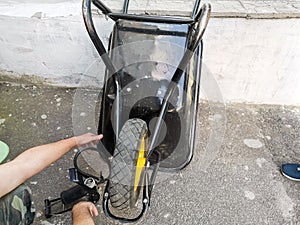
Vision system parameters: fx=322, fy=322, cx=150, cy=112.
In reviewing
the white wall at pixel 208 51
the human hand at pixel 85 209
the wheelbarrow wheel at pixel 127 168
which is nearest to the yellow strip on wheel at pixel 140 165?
the wheelbarrow wheel at pixel 127 168

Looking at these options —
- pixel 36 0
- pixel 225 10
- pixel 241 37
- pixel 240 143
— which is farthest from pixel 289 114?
pixel 36 0

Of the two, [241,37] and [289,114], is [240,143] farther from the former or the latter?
[241,37]

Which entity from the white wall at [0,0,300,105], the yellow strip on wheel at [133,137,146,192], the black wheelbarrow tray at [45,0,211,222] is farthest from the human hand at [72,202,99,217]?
the white wall at [0,0,300,105]

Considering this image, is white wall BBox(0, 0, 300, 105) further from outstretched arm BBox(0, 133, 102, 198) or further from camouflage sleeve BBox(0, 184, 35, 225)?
camouflage sleeve BBox(0, 184, 35, 225)

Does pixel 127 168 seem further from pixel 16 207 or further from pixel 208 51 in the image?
pixel 208 51

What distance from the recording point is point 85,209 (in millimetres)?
1374

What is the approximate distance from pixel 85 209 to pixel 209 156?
75 cm

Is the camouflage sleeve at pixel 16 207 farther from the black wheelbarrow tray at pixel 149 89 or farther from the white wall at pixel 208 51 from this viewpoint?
the white wall at pixel 208 51

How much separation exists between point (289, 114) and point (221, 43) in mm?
647

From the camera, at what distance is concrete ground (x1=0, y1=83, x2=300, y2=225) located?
59.7 inches

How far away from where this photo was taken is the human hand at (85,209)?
4.44ft

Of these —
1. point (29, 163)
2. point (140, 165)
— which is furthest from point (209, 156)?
point (29, 163)

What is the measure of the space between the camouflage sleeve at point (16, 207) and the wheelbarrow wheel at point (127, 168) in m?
0.36

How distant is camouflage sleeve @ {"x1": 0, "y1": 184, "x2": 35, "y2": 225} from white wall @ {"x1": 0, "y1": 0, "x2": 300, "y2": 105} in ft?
3.39
